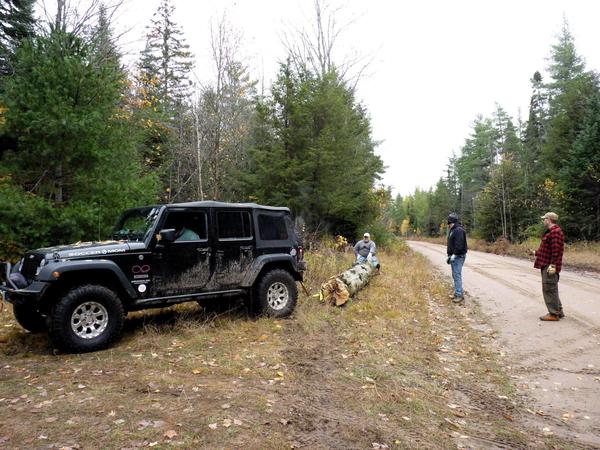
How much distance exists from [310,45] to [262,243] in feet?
57.9

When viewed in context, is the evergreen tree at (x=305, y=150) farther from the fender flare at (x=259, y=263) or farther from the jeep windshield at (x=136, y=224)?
the jeep windshield at (x=136, y=224)

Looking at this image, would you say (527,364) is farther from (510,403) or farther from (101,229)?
(101,229)

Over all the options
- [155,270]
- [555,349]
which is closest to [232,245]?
[155,270]

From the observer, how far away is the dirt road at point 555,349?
447 centimetres

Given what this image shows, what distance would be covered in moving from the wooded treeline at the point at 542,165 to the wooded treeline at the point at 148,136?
13.3m

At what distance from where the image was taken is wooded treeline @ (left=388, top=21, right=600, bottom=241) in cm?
2575

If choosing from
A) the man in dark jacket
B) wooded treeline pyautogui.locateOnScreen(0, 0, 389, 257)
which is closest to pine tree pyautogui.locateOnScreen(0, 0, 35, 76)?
wooded treeline pyautogui.locateOnScreen(0, 0, 389, 257)

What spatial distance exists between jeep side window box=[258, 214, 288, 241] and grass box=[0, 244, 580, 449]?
1640 mm

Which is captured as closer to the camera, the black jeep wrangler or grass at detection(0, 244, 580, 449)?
grass at detection(0, 244, 580, 449)

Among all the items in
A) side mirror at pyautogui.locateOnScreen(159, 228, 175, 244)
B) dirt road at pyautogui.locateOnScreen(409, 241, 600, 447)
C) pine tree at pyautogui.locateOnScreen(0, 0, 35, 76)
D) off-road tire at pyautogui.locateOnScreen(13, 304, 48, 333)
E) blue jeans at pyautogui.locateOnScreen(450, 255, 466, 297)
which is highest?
pine tree at pyautogui.locateOnScreen(0, 0, 35, 76)

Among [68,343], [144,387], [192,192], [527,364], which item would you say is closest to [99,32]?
[192,192]

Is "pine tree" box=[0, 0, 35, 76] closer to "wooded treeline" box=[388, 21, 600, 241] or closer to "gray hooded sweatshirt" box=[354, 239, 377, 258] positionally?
"gray hooded sweatshirt" box=[354, 239, 377, 258]

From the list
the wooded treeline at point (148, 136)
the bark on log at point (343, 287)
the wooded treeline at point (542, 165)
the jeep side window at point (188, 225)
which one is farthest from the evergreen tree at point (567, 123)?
the jeep side window at point (188, 225)

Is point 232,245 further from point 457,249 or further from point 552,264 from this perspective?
point 552,264
